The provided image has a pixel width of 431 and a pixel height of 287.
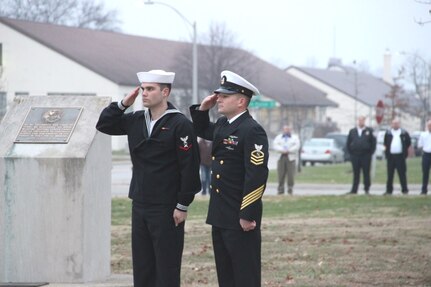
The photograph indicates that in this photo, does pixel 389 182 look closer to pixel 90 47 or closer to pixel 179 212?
pixel 179 212

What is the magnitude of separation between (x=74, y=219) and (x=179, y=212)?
184 centimetres

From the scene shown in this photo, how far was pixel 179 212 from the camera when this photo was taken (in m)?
8.12

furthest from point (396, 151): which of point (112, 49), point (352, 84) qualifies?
point (352, 84)

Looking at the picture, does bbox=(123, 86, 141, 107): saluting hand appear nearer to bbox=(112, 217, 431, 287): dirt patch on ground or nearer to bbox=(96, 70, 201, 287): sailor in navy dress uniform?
bbox=(96, 70, 201, 287): sailor in navy dress uniform

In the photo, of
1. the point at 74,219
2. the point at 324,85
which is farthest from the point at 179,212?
the point at 324,85

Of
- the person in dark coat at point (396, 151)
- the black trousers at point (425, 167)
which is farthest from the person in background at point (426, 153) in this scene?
the person in dark coat at point (396, 151)

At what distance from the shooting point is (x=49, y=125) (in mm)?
10070

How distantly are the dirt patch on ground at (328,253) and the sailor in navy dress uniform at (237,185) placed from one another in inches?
106

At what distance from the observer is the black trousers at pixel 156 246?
813 cm

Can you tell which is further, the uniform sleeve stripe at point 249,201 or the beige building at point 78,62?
the beige building at point 78,62

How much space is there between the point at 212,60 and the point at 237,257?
168ft

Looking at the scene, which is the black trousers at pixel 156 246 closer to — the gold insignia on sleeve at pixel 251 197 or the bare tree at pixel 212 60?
the gold insignia on sleeve at pixel 251 197

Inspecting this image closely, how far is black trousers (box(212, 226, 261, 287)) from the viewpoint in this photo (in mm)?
7820

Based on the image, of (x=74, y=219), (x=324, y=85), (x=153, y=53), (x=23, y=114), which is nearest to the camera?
(x=74, y=219)
